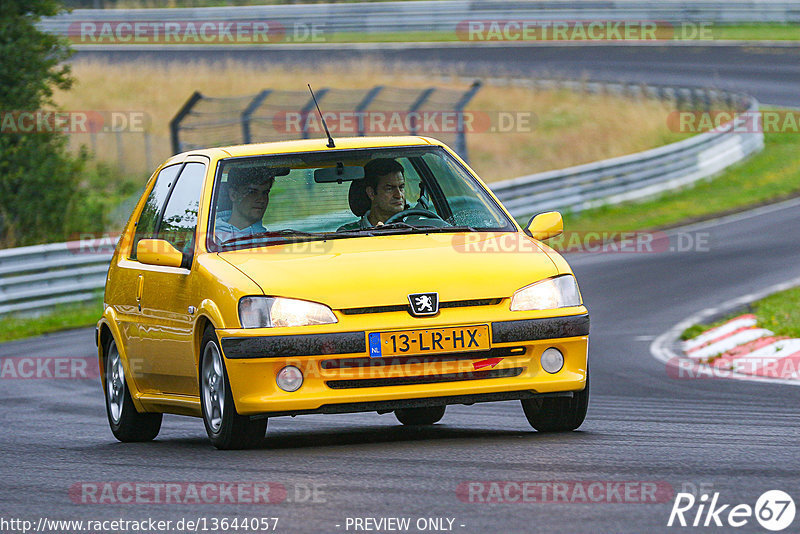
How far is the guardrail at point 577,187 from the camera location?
19.5 m

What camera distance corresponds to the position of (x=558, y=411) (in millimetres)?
7547

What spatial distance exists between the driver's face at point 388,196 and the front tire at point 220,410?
137cm

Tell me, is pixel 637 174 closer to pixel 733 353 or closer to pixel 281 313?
pixel 733 353

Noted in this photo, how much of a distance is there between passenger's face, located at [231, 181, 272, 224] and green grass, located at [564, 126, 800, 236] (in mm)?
16920

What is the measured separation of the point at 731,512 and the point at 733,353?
8005 millimetres

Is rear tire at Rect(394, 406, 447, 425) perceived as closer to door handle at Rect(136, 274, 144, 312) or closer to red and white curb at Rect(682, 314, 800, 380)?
door handle at Rect(136, 274, 144, 312)

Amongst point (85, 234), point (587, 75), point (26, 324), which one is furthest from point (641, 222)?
point (587, 75)

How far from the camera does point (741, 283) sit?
1784cm

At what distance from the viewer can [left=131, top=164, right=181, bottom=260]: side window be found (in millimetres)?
8719

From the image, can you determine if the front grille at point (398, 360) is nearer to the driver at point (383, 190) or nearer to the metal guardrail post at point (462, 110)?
the driver at point (383, 190)

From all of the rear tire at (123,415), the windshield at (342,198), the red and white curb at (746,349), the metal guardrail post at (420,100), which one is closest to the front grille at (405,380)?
the windshield at (342,198)

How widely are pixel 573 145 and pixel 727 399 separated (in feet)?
74.7

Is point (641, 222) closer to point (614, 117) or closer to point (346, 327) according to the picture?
point (614, 117)

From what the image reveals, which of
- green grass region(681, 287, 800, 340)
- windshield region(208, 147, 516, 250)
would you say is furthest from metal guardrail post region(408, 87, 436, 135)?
windshield region(208, 147, 516, 250)
